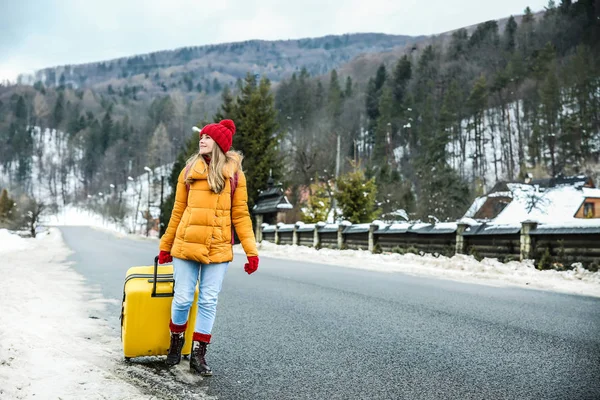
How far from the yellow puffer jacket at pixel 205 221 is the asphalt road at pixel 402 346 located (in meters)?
0.98

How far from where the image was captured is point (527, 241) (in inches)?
571

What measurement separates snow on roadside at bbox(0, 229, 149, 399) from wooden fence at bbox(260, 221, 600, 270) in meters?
11.7

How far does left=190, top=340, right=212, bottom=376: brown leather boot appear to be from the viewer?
3.86 m

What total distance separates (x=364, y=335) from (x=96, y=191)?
136m

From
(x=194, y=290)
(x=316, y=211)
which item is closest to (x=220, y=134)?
(x=194, y=290)

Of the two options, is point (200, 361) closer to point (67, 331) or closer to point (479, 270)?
point (67, 331)

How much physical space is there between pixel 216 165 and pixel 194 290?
99 cm

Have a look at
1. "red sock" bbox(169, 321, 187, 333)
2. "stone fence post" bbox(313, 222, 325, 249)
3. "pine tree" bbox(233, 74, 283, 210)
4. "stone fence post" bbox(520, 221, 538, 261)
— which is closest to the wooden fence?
"stone fence post" bbox(520, 221, 538, 261)

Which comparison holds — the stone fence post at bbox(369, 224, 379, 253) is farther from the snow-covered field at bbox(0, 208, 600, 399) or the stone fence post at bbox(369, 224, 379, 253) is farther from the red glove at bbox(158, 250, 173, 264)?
the red glove at bbox(158, 250, 173, 264)

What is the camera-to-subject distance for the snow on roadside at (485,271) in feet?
37.4

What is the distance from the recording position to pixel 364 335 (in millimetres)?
5363

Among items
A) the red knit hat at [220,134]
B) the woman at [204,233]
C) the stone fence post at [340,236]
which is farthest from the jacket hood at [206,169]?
the stone fence post at [340,236]

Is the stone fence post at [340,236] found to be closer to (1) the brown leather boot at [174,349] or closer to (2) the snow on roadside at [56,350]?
(2) the snow on roadside at [56,350]

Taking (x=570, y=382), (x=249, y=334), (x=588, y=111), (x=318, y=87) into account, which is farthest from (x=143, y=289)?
(x=318, y=87)
